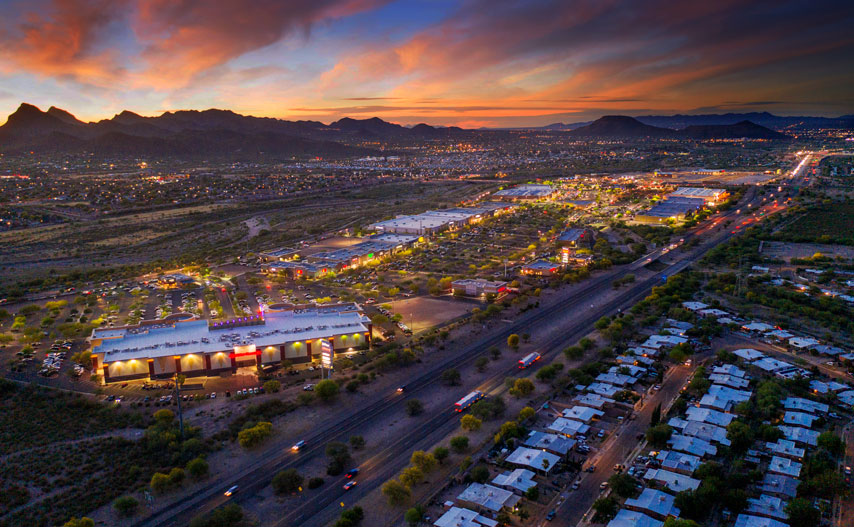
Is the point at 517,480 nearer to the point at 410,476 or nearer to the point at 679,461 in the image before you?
the point at 410,476

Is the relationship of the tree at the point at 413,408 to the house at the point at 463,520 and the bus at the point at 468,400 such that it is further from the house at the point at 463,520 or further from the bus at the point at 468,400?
the house at the point at 463,520

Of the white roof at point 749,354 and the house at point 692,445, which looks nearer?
the house at point 692,445

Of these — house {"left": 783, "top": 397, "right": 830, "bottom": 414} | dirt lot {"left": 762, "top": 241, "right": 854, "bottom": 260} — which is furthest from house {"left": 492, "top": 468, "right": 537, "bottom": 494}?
dirt lot {"left": 762, "top": 241, "right": 854, "bottom": 260}

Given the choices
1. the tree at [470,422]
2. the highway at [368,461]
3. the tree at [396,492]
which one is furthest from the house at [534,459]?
the tree at [396,492]

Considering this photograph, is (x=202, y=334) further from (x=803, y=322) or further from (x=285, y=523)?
(x=803, y=322)

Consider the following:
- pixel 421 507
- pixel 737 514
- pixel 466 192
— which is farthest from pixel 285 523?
pixel 466 192

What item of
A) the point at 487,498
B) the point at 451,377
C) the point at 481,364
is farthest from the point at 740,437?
the point at 451,377
